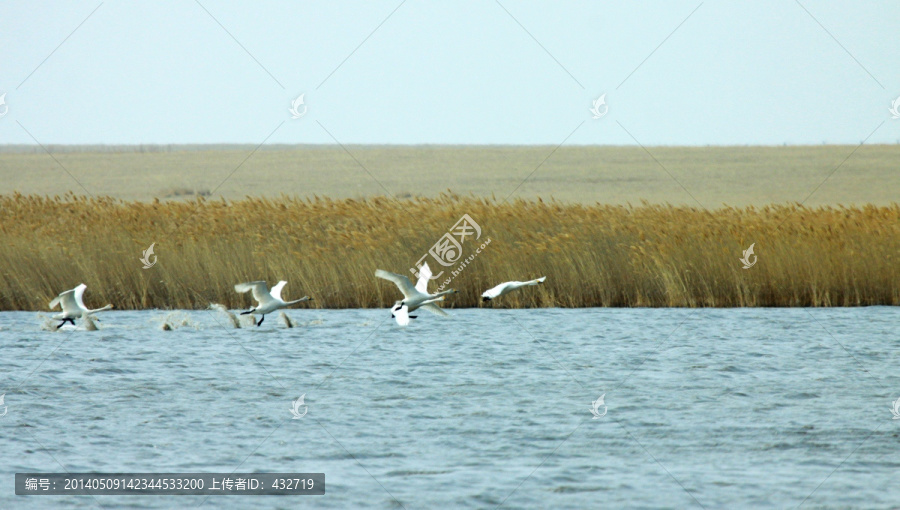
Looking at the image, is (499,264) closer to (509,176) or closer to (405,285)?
(405,285)

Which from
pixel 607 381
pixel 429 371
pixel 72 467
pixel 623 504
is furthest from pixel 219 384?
pixel 623 504

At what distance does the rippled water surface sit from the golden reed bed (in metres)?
0.53

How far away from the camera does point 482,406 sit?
11.4m

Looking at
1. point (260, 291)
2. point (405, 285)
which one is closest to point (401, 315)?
point (405, 285)

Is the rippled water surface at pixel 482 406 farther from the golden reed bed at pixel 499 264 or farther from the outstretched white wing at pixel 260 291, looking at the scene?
the outstretched white wing at pixel 260 291

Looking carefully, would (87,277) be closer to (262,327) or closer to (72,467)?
(262,327)

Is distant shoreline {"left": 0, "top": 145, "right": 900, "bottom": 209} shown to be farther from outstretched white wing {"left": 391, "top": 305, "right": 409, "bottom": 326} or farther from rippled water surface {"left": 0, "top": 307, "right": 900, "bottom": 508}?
outstretched white wing {"left": 391, "top": 305, "right": 409, "bottom": 326}

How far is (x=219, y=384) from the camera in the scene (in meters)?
12.7

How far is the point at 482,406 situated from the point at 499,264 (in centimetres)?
678

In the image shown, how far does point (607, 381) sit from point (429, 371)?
2.24 meters

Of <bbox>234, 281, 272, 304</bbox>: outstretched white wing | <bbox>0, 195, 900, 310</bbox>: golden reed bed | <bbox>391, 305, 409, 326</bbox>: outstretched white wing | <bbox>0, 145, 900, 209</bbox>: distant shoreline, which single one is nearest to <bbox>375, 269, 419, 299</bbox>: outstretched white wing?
<bbox>391, 305, 409, 326</bbox>: outstretched white wing

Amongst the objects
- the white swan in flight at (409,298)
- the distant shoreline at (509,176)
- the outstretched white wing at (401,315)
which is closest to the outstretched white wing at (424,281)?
the white swan in flight at (409,298)

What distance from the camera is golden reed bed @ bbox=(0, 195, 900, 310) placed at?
1791cm

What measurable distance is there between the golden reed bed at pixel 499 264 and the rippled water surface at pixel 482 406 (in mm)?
527
